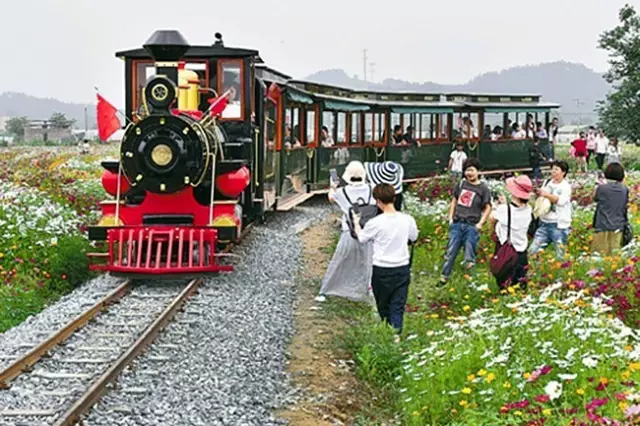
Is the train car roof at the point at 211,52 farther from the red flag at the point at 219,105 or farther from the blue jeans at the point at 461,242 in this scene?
Answer: the blue jeans at the point at 461,242

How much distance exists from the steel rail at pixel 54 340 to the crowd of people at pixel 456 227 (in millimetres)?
2196

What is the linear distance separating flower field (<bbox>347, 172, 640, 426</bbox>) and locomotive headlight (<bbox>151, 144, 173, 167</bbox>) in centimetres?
306

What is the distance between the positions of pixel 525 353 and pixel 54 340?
12.7 ft

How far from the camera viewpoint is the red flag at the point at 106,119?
1088cm

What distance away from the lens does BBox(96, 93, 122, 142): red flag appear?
10.9m

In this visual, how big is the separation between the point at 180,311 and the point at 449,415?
3.84 metres

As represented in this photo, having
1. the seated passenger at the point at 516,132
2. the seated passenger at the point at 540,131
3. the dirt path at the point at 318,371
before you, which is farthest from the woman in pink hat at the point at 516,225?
the seated passenger at the point at 540,131

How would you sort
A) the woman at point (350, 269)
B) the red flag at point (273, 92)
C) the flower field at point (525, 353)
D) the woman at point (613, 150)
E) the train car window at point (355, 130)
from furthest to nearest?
the woman at point (613, 150) → the train car window at point (355, 130) → the red flag at point (273, 92) → the woman at point (350, 269) → the flower field at point (525, 353)

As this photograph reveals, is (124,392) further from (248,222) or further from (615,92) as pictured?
(615,92)

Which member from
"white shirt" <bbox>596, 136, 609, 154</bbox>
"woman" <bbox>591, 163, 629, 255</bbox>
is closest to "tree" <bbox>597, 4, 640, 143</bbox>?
"white shirt" <bbox>596, 136, 609, 154</bbox>

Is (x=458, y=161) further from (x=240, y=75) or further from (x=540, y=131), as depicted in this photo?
(x=540, y=131)

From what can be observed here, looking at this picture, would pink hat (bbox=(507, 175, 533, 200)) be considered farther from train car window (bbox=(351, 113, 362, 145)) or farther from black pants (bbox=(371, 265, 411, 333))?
train car window (bbox=(351, 113, 362, 145))

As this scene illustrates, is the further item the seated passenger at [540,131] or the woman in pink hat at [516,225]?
the seated passenger at [540,131]

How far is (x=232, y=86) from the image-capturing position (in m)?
12.4
